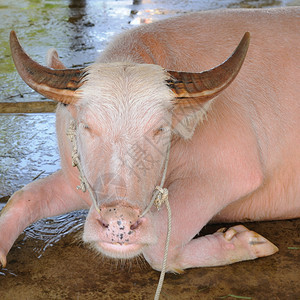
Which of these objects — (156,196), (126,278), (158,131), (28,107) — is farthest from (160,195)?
(28,107)

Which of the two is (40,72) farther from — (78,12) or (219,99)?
(78,12)

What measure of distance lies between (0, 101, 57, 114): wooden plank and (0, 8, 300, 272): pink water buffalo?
1.76m

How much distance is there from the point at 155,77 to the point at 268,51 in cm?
106

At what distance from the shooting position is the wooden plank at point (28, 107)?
473cm

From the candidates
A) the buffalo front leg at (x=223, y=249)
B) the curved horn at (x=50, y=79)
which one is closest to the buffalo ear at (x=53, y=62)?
the curved horn at (x=50, y=79)

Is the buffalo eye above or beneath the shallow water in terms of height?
above

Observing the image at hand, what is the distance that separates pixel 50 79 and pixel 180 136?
29.1 inches

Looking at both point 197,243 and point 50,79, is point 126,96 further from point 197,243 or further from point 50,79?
point 197,243

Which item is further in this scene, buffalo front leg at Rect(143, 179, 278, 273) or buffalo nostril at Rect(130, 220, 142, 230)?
buffalo front leg at Rect(143, 179, 278, 273)

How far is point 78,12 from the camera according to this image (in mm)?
9281

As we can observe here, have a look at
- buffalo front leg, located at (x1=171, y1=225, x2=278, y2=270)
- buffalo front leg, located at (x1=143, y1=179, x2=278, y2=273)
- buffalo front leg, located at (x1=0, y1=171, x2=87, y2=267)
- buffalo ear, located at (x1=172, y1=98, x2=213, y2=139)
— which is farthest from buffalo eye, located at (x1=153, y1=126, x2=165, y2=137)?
buffalo front leg, located at (x1=0, y1=171, x2=87, y2=267)

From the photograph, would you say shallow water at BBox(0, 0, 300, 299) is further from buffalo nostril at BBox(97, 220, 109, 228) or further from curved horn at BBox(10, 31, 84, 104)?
curved horn at BBox(10, 31, 84, 104)

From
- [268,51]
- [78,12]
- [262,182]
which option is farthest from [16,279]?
[78,12]

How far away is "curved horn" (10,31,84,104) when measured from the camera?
2.21m
